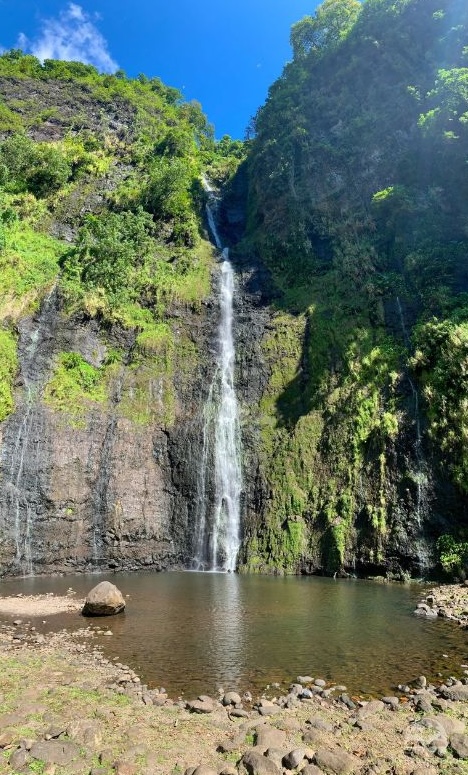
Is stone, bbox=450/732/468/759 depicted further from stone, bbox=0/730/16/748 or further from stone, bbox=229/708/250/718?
stone, bbox=0/730/16/748

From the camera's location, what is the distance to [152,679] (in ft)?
29.6

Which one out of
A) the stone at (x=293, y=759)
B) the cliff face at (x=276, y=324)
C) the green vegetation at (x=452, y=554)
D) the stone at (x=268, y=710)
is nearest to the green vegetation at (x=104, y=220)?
the cliff face at (x=276, y=324)

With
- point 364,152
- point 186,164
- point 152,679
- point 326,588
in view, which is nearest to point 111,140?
point 186,164

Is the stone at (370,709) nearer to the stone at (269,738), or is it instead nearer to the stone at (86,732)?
the stone at (269,738)

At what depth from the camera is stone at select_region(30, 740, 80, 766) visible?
6.00 metres

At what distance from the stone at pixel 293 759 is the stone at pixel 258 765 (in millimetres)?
242

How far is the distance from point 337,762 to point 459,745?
1694 mm

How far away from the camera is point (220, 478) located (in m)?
26.9

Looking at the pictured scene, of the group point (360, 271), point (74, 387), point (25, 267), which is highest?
point (360, 271)

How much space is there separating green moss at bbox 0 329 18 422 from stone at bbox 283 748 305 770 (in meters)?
21.1

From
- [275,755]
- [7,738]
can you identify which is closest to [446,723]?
[275,755]

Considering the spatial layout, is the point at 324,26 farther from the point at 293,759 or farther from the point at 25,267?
the point at 293,759

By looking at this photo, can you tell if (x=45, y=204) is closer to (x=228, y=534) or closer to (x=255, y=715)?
(x=228, y=534)

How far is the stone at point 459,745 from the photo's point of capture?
6.32m
